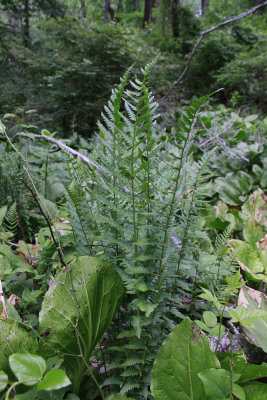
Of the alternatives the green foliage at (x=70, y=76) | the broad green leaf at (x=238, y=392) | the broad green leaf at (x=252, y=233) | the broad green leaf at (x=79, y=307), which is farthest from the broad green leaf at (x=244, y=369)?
the green foliage at (x=70, y=76)

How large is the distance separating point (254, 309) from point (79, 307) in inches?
22.7

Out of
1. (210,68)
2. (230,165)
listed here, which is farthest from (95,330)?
(210,68)

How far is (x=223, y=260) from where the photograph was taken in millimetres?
1105

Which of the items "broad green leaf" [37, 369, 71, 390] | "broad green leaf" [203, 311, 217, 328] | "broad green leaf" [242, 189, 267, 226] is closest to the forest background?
"broad green leaf" [242, 189, 267, 226]

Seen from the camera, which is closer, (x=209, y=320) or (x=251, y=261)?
(x=209, y=320)

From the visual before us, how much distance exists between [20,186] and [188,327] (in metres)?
→ 1.37

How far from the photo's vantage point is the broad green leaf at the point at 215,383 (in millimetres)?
683

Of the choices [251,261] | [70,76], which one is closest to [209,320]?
[251,261]

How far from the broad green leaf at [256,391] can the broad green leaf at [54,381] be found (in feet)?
1.89

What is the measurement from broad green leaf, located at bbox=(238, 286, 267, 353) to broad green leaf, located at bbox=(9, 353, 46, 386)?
2.00 ft

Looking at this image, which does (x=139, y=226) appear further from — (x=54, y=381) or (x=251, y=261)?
(x=251, y=261)

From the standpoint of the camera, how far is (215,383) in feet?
2.26

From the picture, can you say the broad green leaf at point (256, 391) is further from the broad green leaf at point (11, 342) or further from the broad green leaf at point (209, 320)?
the broad green leaf at point (11, 342)

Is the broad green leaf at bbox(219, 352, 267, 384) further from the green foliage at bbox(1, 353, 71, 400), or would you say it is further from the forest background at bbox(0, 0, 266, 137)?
the forest background at bbox(0, 0, 266, 137)
